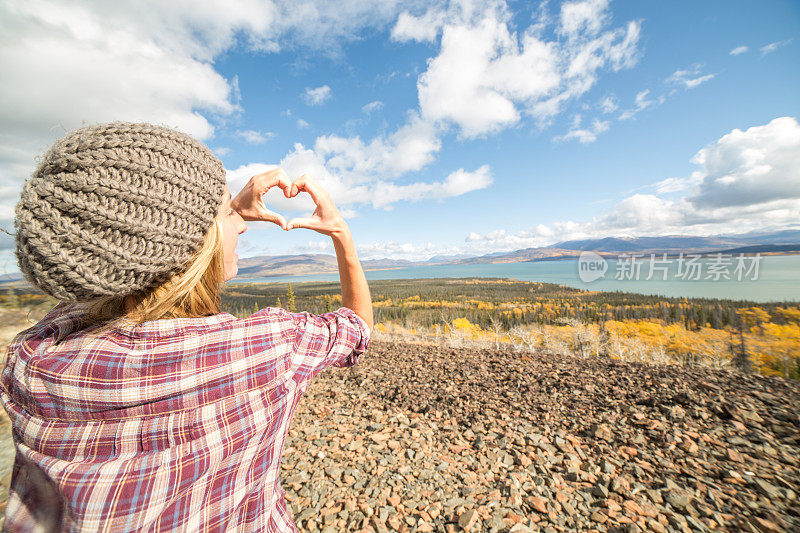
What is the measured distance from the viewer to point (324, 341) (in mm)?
968

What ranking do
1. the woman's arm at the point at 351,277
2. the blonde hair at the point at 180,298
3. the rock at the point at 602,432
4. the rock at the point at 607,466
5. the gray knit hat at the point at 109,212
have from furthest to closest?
the rock at the point at 602,432 → the rock at the point at 607,466 → the woman's arm at the point at 351,277 → the blonde hair at the point at 180,298 → the gray knit hat at the point at 109,212

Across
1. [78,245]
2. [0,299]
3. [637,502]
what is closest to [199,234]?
[78,245]

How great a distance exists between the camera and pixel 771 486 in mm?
2762

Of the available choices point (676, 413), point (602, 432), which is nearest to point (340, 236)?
point (602, 432)

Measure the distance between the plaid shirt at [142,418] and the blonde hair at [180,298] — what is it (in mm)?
51

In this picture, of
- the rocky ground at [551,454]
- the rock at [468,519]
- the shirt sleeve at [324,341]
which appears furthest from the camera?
the rocky ground at [551,454]

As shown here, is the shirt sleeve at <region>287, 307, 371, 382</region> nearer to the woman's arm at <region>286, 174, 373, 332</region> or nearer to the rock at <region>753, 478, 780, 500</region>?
the woman's arm at <region>286, 174, 373, 332</region>

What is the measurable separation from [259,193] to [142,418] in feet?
2.51

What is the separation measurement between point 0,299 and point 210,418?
790 cm

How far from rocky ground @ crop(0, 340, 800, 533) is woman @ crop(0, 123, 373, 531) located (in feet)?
8.14

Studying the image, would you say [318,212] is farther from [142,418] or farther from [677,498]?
[677,498]

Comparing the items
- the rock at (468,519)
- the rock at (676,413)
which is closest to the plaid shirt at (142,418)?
the rock at (468,519)

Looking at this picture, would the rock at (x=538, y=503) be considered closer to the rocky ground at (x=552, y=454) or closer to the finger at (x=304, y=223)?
the rocky ground at (x=552, y=454)

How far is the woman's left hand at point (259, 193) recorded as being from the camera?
111 cm
